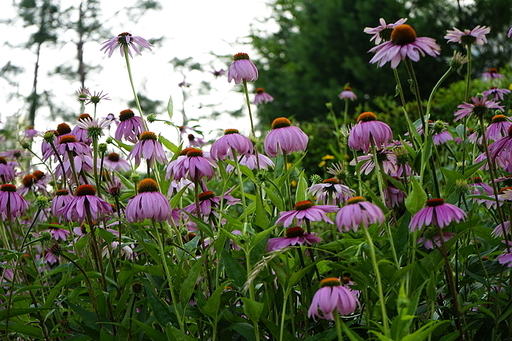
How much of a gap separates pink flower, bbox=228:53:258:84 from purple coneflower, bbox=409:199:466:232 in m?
0.96

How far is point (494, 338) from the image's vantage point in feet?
5.43

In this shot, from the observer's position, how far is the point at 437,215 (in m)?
1.50

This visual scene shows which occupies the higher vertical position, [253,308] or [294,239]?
[294,239]

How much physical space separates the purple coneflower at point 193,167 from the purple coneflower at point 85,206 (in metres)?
0.27

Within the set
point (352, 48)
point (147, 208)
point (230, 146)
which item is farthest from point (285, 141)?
point (352, 48)

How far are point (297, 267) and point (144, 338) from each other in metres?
0.62

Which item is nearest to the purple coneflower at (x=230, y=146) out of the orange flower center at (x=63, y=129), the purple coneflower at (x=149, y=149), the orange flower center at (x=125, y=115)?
the purple coneflower at (x=149, y=149)

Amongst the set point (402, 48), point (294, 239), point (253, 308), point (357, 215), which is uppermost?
point (402, 48)

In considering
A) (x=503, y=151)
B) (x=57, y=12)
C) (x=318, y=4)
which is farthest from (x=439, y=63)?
(x=503, y=151)

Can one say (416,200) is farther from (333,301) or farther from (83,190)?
(83,190)

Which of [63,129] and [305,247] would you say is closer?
[305,247]

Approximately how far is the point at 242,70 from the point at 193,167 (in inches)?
20.9

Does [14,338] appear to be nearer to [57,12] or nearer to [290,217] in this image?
[290,217]

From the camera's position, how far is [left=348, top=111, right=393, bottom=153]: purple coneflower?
1797 mm
